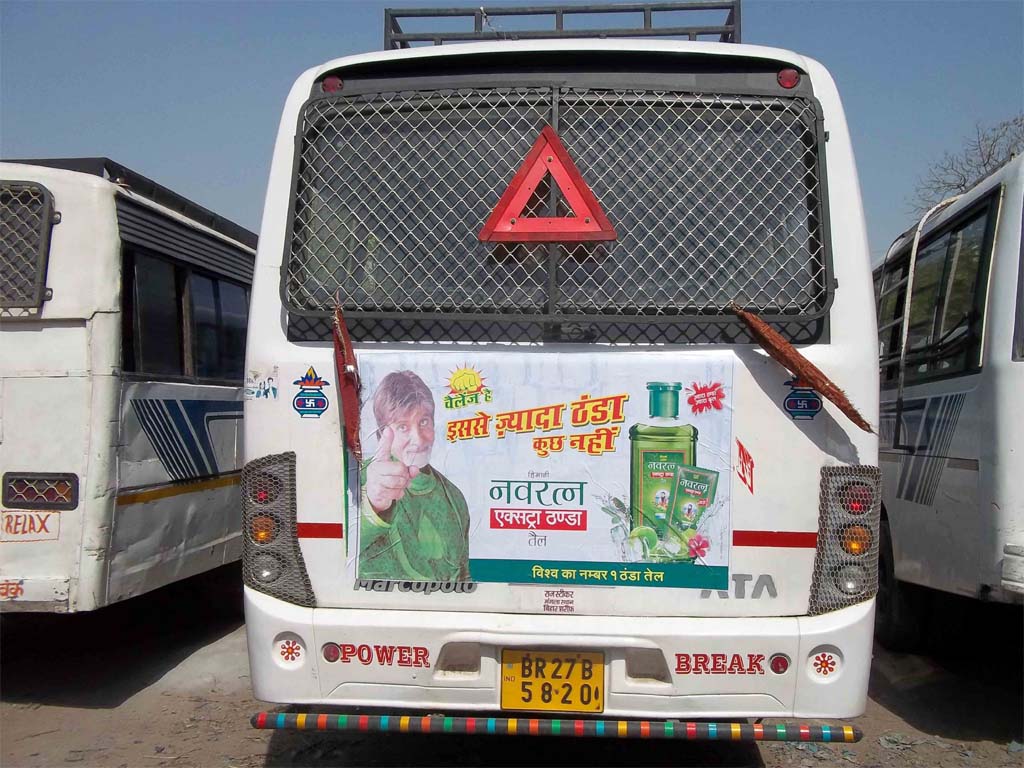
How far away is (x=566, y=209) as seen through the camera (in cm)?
353

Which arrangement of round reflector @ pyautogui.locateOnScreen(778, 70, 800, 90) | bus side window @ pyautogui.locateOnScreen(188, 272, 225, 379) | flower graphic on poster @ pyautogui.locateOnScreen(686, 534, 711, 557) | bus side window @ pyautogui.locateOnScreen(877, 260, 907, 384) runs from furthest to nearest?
1. bus side window @ pyautogui.locateOnScreen(877, 260, 907, 384)
2. bus side window @ pyautogui.locateOnScreen(188, 272, 225, 379)
3. round reflector @ pyautogui.locateOnScreen(778, 70, 800, 90)
4. flower graphic on poster @ pyautogui.locateOnScreen(686, 534, 711, 557)

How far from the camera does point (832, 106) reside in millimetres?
3646

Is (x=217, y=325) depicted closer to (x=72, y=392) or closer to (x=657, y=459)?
(x=72, y=392)

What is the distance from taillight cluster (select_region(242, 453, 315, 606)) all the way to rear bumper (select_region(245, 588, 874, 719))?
0.08 meters

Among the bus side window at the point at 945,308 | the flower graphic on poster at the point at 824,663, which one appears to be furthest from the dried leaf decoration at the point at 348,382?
the bus side window at the point at 945,308

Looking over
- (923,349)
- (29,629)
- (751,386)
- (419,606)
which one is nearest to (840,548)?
(751,386)

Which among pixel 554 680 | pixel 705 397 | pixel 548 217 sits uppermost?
pixel 548 217

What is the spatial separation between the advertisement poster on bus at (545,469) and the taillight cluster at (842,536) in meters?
0.33

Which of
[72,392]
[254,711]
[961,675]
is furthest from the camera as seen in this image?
[961,675]

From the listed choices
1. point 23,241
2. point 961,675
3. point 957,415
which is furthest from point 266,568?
point 961,675

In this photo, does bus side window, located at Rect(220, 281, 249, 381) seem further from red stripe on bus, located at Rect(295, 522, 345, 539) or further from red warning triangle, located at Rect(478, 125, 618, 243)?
red warning triangle, located at Rect(478, 125, 618, 243)

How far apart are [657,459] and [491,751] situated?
1.94m

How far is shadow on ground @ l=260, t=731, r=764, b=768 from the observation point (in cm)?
446

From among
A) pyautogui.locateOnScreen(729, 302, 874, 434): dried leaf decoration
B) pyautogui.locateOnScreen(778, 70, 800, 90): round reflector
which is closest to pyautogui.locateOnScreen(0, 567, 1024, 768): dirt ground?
pyautogui.locateOnScreen(729, 302, 874, 434): dried leaf decoration
